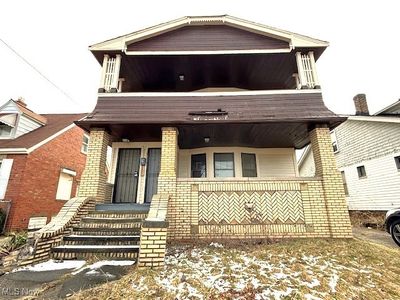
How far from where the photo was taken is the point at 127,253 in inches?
192

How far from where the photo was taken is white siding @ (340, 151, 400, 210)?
Answer: 11289mm

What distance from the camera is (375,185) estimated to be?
12.5 meters

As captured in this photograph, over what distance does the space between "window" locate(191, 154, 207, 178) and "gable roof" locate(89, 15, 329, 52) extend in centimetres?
537

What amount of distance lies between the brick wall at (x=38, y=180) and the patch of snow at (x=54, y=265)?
7.41 m

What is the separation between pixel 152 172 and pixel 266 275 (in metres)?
6.19

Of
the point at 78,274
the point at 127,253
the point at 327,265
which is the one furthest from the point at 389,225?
the point at 78,274

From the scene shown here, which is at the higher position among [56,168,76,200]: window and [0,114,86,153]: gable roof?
[0,114,86,153]: gable roof

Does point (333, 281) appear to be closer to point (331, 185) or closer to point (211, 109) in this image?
point (331, 185)

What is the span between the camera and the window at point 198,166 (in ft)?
32.0

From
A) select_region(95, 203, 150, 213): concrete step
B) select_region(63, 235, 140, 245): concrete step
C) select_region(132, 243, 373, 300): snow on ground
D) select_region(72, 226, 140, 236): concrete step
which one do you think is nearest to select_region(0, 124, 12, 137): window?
select_region(95, 203, 150, 213): concrete step

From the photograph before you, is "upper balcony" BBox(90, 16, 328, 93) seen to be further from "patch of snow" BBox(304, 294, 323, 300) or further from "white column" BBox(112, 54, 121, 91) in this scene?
"patch of snow" BBox(304, 294, 323, 300)

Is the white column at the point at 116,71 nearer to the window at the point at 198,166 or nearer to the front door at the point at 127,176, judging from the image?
the front door at the point at 127,176

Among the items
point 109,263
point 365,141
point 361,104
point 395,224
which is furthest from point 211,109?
point 361,104

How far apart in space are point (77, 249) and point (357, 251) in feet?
22.1
